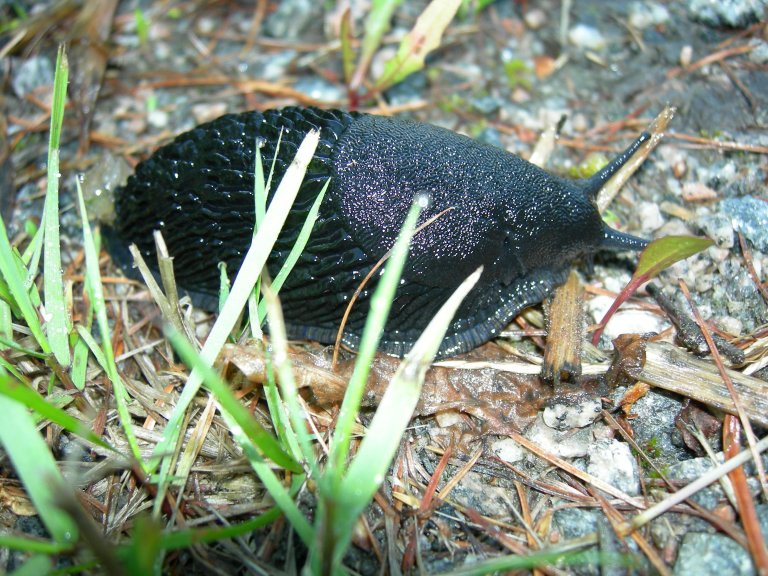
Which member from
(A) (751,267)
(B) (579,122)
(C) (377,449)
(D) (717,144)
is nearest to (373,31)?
(B) (579,122)

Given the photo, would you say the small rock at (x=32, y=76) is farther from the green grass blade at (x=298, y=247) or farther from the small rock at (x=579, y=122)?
the small rock at (x=579, y=122)

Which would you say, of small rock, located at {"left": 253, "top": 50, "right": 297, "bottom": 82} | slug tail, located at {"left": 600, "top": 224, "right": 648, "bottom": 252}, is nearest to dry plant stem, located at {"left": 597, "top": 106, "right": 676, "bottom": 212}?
slug tail, located at {"left": 600, "top": 224, "right": 648, "bottom": 252}

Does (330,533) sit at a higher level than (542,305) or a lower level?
lower

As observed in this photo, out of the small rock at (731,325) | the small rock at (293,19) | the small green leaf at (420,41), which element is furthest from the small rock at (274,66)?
the small rock at (731,325)

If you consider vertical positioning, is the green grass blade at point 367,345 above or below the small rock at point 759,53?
below

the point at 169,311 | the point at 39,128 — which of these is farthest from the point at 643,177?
the point at 39,128

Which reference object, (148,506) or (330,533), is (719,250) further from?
(148,506)
